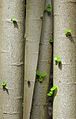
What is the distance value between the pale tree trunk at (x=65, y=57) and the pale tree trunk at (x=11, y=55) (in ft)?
0.43

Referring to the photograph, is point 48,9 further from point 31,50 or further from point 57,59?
point 57,59

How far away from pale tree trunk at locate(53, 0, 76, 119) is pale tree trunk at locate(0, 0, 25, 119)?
0.13m

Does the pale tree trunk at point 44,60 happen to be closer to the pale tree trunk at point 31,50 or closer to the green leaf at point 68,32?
the pale tree trunk at point 31,50

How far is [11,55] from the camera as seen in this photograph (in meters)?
0.99

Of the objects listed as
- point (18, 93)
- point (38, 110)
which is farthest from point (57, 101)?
point (38, 110)

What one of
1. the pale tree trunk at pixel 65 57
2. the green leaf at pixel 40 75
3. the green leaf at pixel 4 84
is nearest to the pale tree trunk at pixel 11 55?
the green leaf at pixel 4 84

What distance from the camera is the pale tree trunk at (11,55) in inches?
38.5

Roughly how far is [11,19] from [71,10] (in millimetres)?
197

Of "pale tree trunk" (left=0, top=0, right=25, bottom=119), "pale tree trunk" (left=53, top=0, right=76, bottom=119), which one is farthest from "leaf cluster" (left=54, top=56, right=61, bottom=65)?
"pale tree trunk" (left=0, top=0, right=25, bottom=119)

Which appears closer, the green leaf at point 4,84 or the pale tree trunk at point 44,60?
the green leaf at point 4,84

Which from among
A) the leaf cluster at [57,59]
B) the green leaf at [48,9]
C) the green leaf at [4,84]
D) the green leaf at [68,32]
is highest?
the green leaf at [48,9]

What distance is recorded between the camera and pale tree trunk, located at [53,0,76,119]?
2.96ft

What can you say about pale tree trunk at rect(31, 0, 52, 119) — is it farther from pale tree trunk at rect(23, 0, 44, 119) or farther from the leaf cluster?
the leaf cluster

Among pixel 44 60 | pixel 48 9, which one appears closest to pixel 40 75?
pixel 44 60
